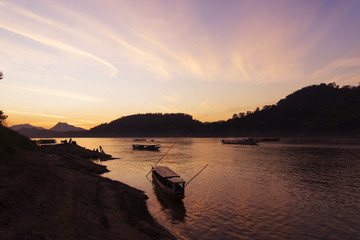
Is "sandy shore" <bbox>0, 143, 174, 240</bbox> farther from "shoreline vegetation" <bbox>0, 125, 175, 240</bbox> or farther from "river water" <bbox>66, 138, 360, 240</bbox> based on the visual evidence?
"river water" <bbox>66, 138, 360, 240</bbox>

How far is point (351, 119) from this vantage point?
171 metres

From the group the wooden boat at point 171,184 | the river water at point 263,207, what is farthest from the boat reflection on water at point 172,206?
the wooden boat at point 171,184

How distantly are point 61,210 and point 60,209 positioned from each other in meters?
0.18

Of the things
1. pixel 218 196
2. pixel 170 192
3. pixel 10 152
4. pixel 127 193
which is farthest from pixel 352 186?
pixel 10 152

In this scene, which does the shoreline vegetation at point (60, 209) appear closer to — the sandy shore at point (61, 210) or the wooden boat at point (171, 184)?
the sandy shore at point (61, 210)

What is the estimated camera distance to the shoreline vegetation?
12177mm

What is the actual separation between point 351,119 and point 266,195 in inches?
7425

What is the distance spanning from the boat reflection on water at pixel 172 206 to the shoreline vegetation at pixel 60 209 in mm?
2811

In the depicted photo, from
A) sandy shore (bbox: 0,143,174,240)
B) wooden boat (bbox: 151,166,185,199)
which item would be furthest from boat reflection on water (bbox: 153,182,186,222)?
sandy shore (bbox: 0,143,174,240)

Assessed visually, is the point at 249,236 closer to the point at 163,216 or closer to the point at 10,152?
the point at 163,216

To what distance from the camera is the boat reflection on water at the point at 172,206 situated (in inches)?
850

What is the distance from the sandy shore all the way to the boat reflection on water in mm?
2806

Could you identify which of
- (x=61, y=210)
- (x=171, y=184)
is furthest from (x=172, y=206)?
(x=61, y=210)

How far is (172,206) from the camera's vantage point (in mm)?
24578
